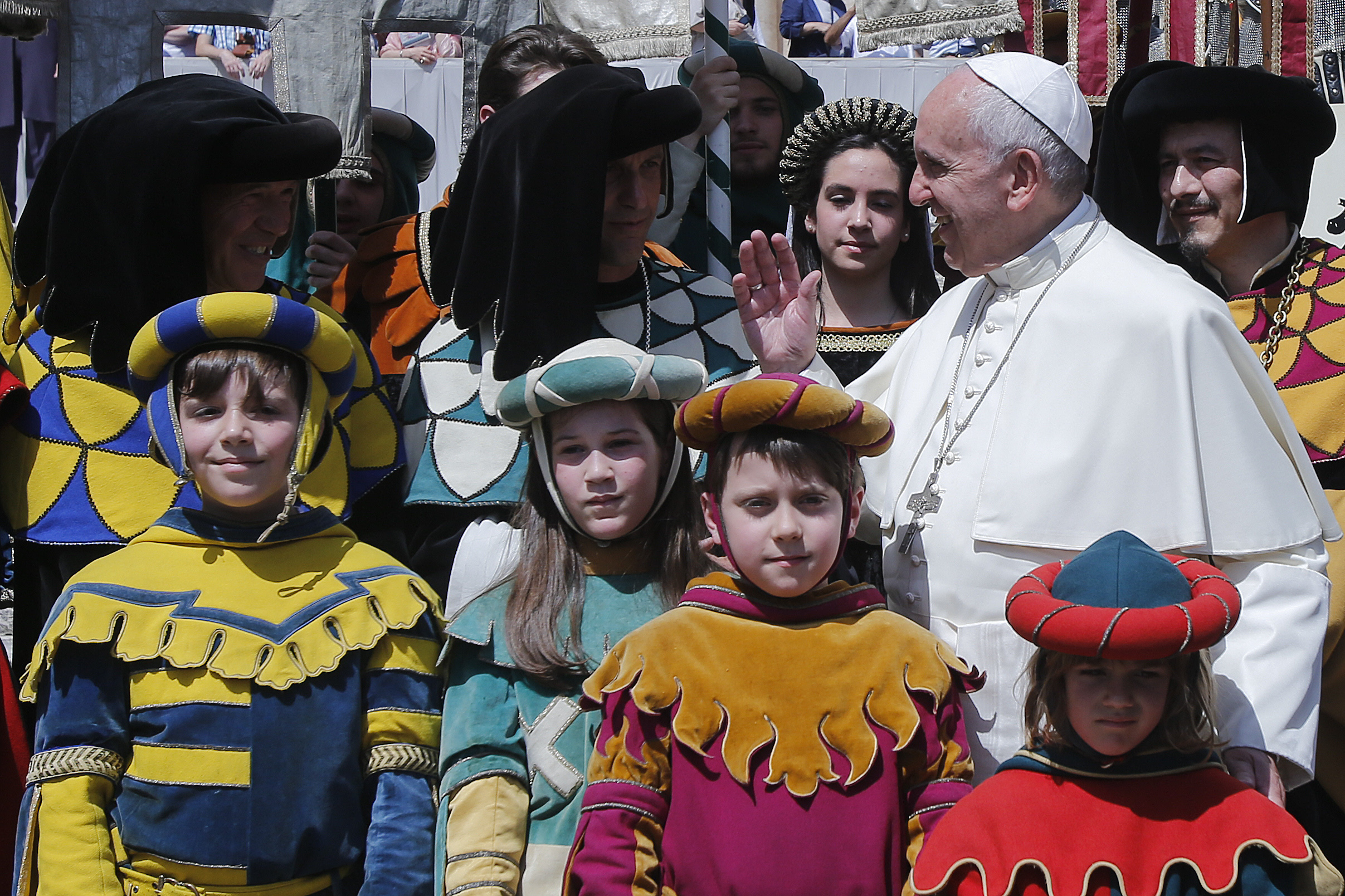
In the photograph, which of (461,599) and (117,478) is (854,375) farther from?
(117,478)

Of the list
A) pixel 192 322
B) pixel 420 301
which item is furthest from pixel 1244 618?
pixel 420 301

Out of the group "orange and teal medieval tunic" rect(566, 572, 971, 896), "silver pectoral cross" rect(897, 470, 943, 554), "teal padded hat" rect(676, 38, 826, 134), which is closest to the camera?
"orange and teal medieval tunic" rect(566, 572, 971, 896)

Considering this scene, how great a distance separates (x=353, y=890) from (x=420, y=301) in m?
1.76

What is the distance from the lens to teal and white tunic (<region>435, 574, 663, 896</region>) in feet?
8.53

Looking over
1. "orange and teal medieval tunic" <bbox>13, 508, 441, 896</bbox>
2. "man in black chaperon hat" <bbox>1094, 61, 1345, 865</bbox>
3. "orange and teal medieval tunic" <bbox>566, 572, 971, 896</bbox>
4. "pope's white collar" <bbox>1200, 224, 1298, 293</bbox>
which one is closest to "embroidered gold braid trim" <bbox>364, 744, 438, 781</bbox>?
"orange and teal medieval tunic" <bbox>13, 508, 441, 896</bbox>

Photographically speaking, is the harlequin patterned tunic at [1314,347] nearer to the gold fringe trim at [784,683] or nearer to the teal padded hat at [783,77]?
the gold fringe trim at [784,683]

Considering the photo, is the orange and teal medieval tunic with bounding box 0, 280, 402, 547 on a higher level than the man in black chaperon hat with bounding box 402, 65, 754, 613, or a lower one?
lower

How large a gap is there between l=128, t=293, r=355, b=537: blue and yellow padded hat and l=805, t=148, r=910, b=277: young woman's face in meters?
1.80

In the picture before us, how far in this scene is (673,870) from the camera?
7.84 feet

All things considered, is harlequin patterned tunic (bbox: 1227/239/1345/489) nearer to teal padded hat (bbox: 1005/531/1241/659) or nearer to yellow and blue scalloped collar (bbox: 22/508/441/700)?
teal padded hat (bbox: 1005/531/1241/659)

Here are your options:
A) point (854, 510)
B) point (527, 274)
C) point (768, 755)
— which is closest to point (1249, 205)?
point (854, 510)

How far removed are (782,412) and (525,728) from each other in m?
0.80

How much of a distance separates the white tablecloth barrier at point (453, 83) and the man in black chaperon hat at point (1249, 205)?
4006 millimetres

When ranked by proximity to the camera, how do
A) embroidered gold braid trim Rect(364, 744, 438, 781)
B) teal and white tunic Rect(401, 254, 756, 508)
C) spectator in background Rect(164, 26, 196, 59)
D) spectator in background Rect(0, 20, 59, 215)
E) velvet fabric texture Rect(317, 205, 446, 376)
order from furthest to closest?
1. spectator in background Rect(164, 26, 196, 59)
2. spectator in background Rect(0, 20, 59, 215)
3. velvet fabric texture Rect(317, 205, 446, 376)
4. teal and white tunic Rect(401, 254, 756, 508)
5. embroidered gold braid trim Rect(364, 744, 438, 781)
